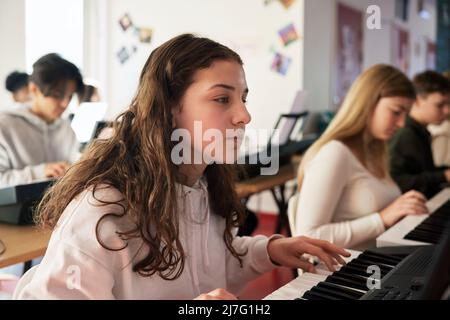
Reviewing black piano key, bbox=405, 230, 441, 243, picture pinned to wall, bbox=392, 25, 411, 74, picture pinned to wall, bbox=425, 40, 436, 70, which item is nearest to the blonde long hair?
black piano key, bbox=405, 230, 441, 243

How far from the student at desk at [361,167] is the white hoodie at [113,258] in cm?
42

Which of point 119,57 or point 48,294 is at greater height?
point 119,57

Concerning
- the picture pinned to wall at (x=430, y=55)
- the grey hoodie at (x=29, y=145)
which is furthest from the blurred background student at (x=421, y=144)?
the picture pinned to wall at (x=430, y=55)

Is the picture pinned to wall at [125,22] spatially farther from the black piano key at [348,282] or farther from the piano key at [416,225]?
the piano key at [416,225]

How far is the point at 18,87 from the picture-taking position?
806 mm

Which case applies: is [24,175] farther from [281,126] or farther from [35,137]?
[281,126]

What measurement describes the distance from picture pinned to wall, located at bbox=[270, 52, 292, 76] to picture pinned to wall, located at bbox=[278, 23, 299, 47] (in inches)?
1.1

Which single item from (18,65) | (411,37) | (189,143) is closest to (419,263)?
(189,143)

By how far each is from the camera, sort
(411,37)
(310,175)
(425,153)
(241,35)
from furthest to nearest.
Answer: (411,37) < (425,153) < (310,175) < (241,35)

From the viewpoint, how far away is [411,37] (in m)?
3.98

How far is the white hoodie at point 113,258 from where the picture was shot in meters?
0.56

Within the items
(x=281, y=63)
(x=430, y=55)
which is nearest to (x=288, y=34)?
(x=281, y=63)

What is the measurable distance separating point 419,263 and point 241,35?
1.59 feet

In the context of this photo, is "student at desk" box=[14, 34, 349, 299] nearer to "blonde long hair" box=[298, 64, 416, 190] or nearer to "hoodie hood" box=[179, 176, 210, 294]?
"hoodie hood" box=[179, 176, 210, 294]
